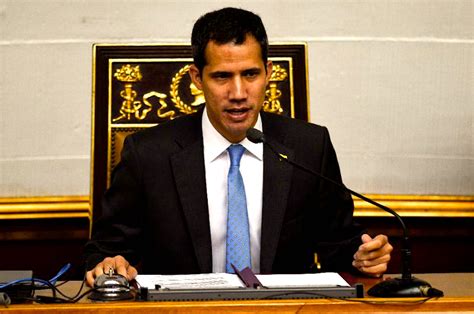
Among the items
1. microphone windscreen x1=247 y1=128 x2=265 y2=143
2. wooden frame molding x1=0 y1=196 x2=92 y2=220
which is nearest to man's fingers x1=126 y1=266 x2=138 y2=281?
microphone windscreen x1=247 y1=128 x2=265 y2=143

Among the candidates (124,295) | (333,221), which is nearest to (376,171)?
(333,221)

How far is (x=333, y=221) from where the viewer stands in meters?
2.67

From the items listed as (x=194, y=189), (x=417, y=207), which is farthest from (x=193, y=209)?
(x=417, y=207)

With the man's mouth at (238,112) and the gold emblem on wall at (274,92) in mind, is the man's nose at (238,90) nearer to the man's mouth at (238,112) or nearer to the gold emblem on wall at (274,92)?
the man's mouth at (238,112)

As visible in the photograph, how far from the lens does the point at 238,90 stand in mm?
2502

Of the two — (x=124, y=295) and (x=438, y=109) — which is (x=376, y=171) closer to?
(x=438, y=109)

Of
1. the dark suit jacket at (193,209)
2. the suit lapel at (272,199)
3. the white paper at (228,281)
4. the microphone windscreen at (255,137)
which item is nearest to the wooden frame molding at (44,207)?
the dark suit jacket at (193,209)

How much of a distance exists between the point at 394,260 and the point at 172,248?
136 centimetres

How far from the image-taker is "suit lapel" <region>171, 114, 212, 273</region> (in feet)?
8.32

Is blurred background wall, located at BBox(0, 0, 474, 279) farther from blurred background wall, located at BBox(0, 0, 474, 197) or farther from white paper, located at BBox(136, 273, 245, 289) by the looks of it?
white paper, located at BBox(136, 273, 245, 289)

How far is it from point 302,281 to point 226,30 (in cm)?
90

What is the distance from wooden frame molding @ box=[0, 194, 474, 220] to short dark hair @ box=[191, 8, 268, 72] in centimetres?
117

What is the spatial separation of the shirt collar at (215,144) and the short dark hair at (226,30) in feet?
0.62

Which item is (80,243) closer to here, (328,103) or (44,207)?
(44,207)
